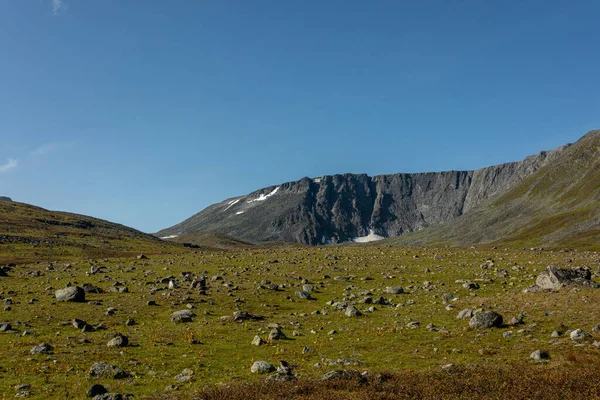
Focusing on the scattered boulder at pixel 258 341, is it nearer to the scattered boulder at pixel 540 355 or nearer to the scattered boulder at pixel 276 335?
the scattered boulder at pixel 276 335

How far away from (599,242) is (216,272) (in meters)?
158

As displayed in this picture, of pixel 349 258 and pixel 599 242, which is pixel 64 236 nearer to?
pixel 349 258

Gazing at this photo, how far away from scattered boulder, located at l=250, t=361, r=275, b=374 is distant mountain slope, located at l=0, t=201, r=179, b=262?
8808cm

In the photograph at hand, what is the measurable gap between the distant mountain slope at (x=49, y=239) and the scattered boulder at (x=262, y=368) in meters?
88.1

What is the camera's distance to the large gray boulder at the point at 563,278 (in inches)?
1294

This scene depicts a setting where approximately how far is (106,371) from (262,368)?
7.23m

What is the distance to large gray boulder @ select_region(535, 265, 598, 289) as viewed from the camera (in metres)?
32.9

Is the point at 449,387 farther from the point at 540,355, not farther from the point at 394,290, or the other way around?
the point at 394,290

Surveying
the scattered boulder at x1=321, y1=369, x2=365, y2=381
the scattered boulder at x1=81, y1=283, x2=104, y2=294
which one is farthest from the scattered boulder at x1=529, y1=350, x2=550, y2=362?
the scattered boulder at x1=81, y1=283, x2=104, y2=294

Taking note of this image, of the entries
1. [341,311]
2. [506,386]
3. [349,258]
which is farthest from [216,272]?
[506,386]

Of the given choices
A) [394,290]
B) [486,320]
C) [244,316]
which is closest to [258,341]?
[244,316]

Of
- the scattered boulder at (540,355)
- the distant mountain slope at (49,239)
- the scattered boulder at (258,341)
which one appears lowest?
the scattered boulder at (540,355)

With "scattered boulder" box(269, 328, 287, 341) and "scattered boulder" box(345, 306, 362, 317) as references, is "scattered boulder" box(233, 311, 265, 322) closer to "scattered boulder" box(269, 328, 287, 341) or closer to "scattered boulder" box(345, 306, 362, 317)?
"scattered boulder" box(269, 328, 287, 341)

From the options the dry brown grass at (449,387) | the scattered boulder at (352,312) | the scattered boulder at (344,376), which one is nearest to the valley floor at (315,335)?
the dry brown grass at (449,387)
